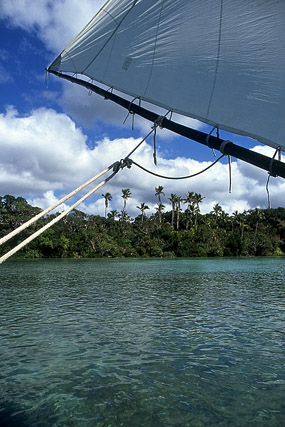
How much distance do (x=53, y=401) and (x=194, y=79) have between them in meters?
6.03

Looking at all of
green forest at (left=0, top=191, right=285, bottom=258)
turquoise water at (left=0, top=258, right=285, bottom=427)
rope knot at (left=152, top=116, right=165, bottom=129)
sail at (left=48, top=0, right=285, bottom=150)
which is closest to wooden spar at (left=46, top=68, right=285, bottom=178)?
rope knot at (left=152, top=116, right=165, bottom=129)

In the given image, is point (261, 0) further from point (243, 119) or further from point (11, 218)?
point (11, 218)

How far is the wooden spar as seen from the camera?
415 cm

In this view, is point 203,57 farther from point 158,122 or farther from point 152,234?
point 152,234

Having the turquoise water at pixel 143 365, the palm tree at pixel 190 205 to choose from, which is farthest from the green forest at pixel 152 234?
the turquoise water at pixel 143 365

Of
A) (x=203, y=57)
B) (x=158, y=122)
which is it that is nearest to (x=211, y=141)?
(x=158, y=122)

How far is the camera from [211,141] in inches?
192

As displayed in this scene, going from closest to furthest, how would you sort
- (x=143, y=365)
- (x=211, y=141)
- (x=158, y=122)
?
(x=211, y=141) → (x=158, y=122) → (x=143, y=365)

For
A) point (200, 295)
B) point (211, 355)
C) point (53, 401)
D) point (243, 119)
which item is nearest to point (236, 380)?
point (211, 355)

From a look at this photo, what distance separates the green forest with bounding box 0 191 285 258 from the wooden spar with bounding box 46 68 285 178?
218 ft

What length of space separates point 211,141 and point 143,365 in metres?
5.81

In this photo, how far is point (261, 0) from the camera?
4.34 metres

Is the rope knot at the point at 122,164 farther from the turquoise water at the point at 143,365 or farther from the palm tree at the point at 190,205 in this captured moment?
the palm tree at the point at 190,205

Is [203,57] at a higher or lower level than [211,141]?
higher
